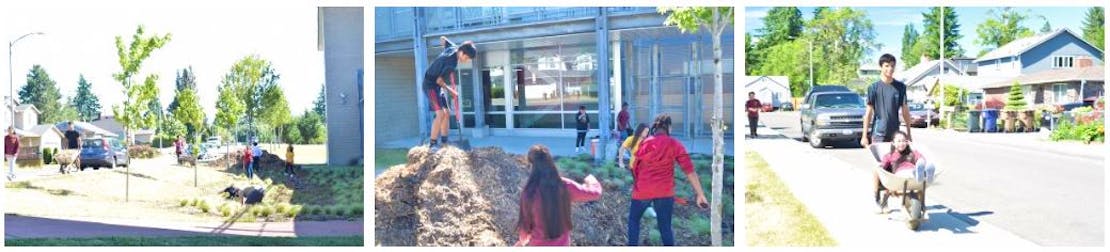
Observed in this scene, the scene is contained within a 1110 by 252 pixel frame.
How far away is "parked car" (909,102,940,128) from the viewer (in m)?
7.45

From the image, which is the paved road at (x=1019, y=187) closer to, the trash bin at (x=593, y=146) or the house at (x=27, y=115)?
the trash bin at (x=593, y=146)

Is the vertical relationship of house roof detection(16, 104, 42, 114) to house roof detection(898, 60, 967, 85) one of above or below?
below

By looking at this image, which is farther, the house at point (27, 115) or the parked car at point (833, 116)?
the house at point (27, 115)

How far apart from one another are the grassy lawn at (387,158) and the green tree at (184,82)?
Result: 285 centimetres

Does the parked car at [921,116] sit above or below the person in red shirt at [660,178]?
above

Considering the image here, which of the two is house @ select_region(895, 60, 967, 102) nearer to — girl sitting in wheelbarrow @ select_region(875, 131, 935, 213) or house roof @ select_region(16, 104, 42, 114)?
girl sitting in wheelbarrow @ select_region(875, 131, 935, 213)

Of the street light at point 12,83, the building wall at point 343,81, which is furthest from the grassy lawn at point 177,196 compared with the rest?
the street light at point 12,83

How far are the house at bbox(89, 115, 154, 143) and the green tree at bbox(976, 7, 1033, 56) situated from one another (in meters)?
8.31

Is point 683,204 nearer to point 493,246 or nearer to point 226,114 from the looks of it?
point 493,246

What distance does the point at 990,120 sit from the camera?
37.8 ft

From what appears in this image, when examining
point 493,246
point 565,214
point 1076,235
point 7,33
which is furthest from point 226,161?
point 1076,235

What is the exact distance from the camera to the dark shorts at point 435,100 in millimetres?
7633

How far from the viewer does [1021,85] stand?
374 inches

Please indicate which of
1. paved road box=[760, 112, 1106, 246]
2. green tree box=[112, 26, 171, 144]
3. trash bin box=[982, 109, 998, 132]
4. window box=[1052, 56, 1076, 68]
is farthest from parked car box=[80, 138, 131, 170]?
trash bin box=[982, 109, 998, 132]
